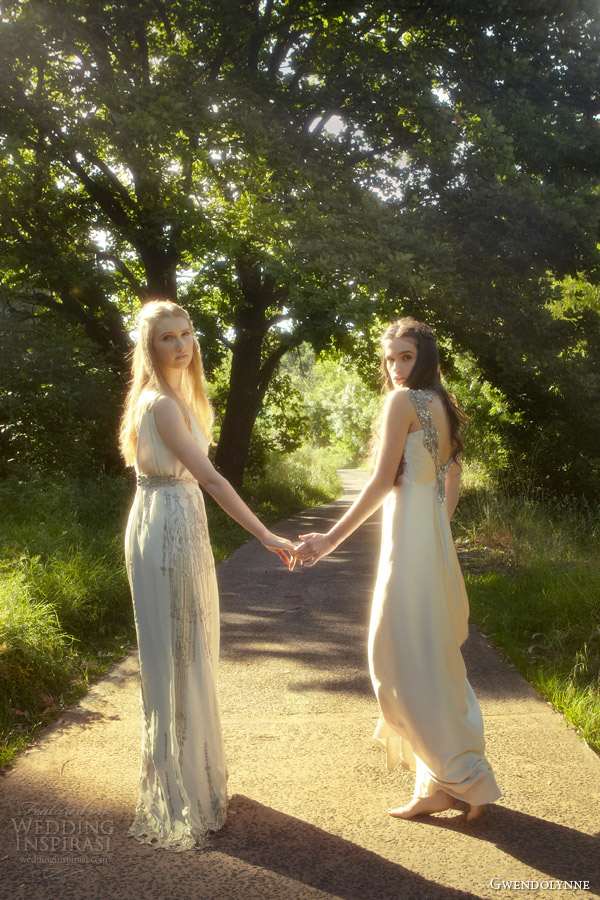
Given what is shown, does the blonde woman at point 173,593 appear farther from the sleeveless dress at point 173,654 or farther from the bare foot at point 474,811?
the bare foot at point 474,811

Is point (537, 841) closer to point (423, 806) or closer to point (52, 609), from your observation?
point (423, 806)

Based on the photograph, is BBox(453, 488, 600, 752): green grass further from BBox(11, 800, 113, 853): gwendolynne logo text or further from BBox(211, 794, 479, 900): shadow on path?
BBox(11, 800, 113, 853): gwendolynne logo text

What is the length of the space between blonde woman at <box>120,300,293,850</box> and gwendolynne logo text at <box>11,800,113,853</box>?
0.17 m

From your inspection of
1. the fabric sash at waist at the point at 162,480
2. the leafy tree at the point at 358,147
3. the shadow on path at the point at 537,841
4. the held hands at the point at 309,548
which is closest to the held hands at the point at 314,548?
the held hands at the point at 309,548

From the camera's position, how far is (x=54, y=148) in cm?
1355

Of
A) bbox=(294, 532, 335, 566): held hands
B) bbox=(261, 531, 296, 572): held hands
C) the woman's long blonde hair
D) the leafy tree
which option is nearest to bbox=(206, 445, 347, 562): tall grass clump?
the leafy tree

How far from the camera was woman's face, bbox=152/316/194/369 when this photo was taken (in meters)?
3.58

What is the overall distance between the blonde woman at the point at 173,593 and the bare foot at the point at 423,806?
82 cm

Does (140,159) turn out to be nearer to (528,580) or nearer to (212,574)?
(528,580)

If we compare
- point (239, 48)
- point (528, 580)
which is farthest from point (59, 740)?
point (239, 48)

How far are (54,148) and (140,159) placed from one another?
2204 millimetres

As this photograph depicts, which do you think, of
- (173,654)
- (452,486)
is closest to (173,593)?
(173,654)

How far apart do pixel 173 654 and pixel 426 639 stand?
1159mm

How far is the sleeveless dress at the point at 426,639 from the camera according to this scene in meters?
3.49
